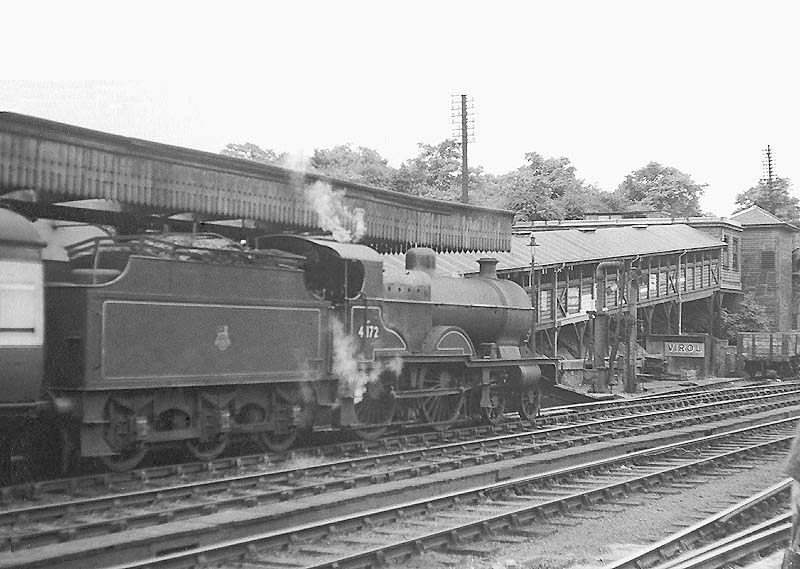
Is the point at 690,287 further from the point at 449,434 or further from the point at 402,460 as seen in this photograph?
the point at 402,460

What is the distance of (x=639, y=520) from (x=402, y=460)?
4.04 metres

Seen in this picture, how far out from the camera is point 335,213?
15.7 meters

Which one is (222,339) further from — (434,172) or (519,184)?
(519,184)

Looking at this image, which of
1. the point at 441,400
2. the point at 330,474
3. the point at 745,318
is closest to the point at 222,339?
the point at 330,474

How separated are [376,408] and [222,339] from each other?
3.93m

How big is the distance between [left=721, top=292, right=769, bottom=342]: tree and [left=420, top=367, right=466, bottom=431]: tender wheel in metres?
31.1

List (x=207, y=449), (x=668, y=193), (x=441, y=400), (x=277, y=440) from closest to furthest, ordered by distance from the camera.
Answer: (x=207, y=449) → (x=277, y=440) → (x=441, y=400) → (x=668, y=193)

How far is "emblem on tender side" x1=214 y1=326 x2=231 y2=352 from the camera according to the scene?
11586 mm

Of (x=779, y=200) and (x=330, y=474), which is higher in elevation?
(x=779, y=200)

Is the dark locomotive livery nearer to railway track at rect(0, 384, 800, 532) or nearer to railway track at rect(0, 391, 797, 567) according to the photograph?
railway track at rect(0, 384, 800, 532)

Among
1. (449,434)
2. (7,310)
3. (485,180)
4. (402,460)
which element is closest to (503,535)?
(402,460)

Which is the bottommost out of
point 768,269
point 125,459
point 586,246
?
point 125,459

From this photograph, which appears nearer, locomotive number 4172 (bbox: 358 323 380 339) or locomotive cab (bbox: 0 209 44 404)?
locomotive cab (bbox: 0 209 44 404)

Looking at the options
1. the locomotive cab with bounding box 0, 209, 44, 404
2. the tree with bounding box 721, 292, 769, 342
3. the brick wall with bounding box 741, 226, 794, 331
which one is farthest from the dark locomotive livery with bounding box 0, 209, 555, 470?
the brick wall with bounding box 741, 226, 794, 331
